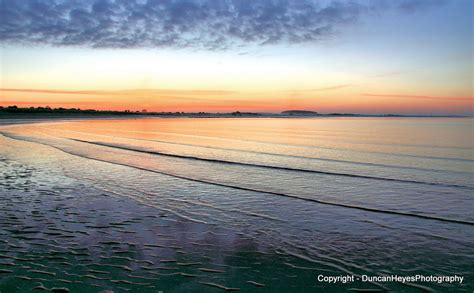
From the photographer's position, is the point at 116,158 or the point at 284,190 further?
the point at 116,158

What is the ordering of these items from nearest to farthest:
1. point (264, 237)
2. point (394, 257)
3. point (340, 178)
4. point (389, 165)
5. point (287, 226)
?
point (394, 257) → point (264, 237) → point (287, 226) → point (340, 178) → point (389, 165)

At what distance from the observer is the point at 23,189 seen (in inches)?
496

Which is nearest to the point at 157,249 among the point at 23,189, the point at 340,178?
the point at 23,189

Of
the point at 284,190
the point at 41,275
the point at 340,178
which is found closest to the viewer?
the point at 41,275

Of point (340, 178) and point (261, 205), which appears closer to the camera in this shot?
point (261, 205)

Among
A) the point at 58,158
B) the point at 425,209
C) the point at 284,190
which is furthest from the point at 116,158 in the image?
the point at 425,209

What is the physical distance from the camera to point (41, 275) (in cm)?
588

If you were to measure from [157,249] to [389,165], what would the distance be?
16199 millimetres

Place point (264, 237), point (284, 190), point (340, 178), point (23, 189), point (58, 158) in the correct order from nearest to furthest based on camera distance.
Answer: point (264, 237)
point (23, 189)
point (284, 190)
point (340, 178)
point (58, 158)

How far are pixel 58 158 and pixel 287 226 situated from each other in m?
17.8

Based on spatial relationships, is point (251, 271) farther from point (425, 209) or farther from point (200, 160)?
point (200, 160)

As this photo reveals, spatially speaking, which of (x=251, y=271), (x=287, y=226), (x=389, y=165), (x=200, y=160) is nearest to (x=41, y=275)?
(x=251, y=271)

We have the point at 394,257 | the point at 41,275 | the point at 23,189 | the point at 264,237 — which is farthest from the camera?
the point at 23,189

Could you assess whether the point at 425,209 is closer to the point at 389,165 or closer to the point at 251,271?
the point at 251,271
